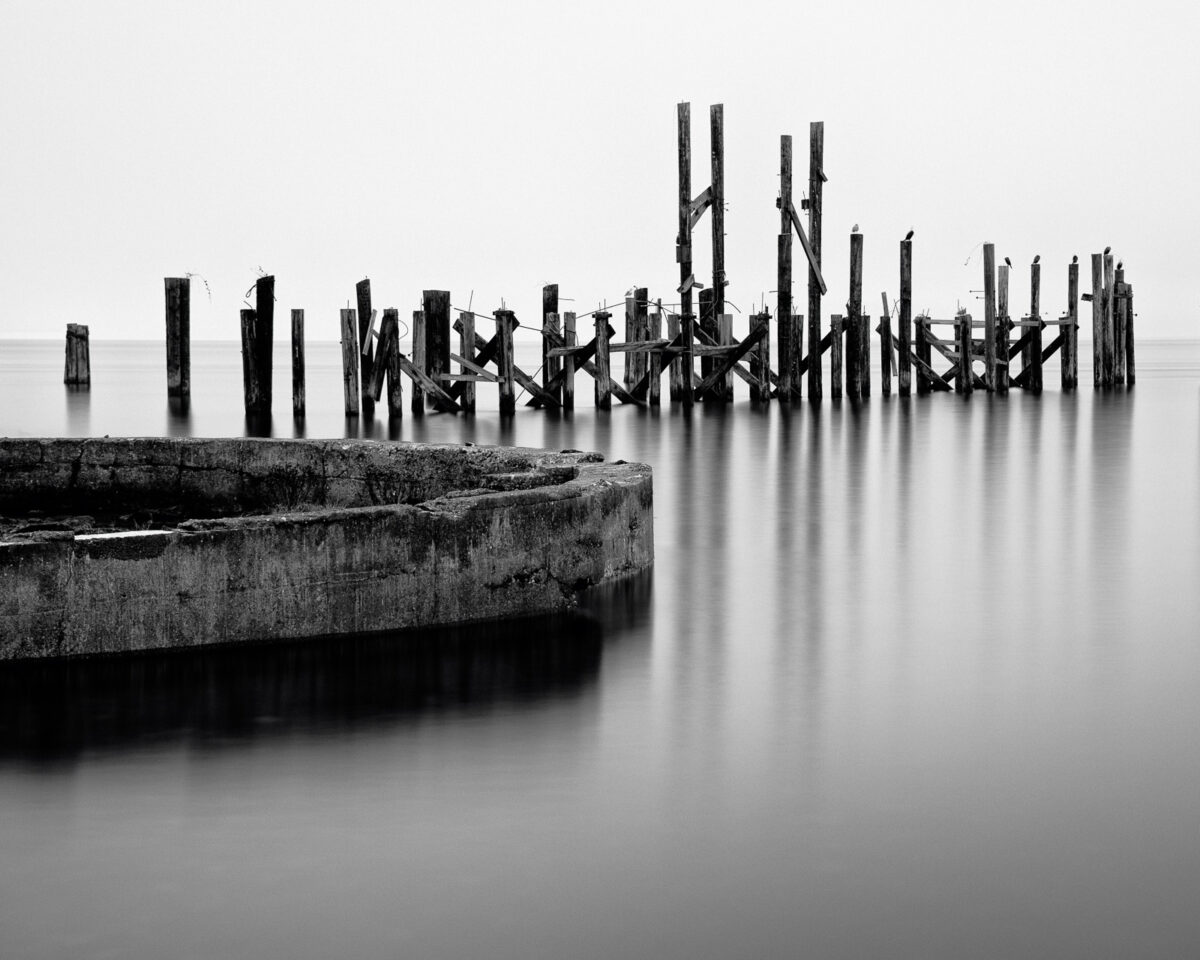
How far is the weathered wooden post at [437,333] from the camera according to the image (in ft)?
70.2

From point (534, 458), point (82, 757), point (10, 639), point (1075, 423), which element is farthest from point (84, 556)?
point (1075, 423)

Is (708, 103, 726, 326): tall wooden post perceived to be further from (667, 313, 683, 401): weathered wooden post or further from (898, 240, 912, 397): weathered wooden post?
(898, 240, 912, 397): weathered wooden post

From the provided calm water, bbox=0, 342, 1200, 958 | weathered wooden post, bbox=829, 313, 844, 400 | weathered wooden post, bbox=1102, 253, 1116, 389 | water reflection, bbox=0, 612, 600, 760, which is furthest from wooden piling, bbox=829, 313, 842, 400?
water reflection, bbox=0, 612, 600, 760

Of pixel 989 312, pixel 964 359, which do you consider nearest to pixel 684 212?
pixel 989 312

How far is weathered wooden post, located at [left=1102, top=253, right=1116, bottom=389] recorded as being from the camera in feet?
86.9

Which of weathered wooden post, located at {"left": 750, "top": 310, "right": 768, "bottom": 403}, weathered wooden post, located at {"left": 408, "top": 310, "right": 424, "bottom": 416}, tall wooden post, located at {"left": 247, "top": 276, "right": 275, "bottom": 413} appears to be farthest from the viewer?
weathered wooden post, located at {"left": 750, "top": 310, "right": 768, "bottom": 403}

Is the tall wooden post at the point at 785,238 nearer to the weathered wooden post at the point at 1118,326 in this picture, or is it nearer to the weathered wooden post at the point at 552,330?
the weathered wooden post at the point at 552,330

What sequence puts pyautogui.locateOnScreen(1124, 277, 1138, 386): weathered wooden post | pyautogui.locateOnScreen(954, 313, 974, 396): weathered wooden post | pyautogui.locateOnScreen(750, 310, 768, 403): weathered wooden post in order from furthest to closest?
pyautogui.locateOnScreen(1124, 277, 1138, 386): weathered wooden post, pyautogui.locateOnScreen(954, 313, 974, 396): weathered wooden post, pyautogui.locateOnScreen(750, 310, 768, 403): weathered wooden post

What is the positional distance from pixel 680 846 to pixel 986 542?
A: 617 centimetres

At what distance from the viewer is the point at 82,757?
500cm

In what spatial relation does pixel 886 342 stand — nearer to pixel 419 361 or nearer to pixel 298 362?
pixel 419 361

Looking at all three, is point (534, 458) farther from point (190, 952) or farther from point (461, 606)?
point (190, 952)

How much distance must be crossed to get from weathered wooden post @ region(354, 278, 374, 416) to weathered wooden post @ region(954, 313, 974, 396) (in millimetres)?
9221

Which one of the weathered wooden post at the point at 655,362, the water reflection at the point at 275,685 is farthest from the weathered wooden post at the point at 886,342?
the water reflection at the point at 275,685
